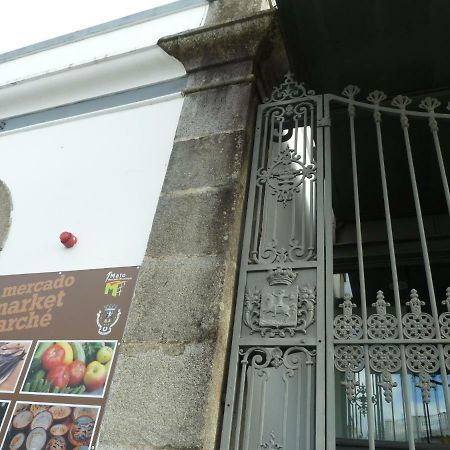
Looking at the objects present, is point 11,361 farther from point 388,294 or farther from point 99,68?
point 388,294

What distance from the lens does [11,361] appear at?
2812mm

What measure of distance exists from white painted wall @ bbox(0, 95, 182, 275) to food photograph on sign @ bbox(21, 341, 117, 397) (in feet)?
1.74

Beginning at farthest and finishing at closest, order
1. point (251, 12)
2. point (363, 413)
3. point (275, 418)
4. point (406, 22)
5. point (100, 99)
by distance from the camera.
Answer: point (363, 413), point (100, 99), point (251, 12), point (406, 22), point (275, 418)

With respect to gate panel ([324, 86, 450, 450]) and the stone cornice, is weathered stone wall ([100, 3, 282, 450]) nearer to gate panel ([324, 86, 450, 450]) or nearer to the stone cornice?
the stone cornice

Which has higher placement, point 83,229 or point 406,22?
point 406,22

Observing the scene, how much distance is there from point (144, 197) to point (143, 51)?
5.19 feet

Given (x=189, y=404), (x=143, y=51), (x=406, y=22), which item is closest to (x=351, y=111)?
(x=406, y=22)

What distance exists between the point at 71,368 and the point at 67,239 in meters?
0.87

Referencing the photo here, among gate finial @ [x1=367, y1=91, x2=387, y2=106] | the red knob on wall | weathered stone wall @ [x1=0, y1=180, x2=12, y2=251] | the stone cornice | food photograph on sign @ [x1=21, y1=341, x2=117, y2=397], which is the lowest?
food photograph on sign @ [x1=21, y1=341, x2=117, y2=397]

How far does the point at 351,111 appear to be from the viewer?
10.5ft

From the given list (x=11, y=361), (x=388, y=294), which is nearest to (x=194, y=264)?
(x=11, y=361)

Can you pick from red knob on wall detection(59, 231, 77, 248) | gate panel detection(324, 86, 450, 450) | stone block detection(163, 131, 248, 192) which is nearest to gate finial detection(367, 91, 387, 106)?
gate panel detection(324, 86, 450, 450)

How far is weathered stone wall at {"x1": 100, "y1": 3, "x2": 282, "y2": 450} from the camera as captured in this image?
7.45ft

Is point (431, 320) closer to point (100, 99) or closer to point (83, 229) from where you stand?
point (83, 229)
